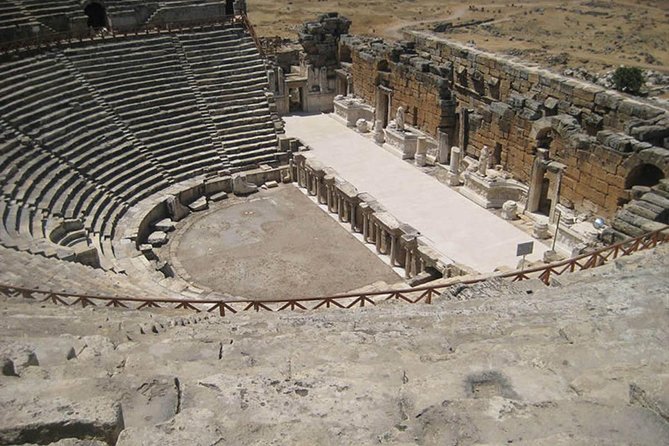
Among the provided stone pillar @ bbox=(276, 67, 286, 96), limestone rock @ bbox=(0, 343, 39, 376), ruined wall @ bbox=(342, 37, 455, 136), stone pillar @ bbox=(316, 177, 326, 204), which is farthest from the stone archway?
limestone rock @ bbox=(0, 343, 39, 376)

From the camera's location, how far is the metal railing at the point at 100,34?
20422 millimetres

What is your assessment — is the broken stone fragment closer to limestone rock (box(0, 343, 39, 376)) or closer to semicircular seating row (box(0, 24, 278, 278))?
semicircular seating row (box(0, 24, 278, 278))

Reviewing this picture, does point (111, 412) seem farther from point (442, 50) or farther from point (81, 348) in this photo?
point (442, 50)

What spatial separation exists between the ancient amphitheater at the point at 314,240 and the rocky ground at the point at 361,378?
26mm

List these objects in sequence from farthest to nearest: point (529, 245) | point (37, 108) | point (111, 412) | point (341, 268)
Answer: point (37, 108), point (341, 268), point (529, 245), point (111, 412)

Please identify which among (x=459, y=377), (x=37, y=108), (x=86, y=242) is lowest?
(x=86, y=242)

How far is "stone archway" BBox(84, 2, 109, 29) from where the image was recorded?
2412cm

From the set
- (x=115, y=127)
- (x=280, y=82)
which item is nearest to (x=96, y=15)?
(x=115, y=127)

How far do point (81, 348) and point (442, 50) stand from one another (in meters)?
19.9

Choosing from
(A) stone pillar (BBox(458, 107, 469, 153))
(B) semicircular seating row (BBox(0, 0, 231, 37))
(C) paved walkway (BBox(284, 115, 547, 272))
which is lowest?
(C) paved walkway (BBox(284, 115, 547, 272))

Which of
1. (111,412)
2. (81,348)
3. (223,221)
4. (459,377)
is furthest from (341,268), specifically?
(111,412)

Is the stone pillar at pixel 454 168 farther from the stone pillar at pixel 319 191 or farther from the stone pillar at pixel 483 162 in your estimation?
the stone pillar at pixel 319 191

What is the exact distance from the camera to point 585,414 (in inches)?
171

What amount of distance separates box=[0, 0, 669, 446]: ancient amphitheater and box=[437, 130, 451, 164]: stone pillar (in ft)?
0.23
